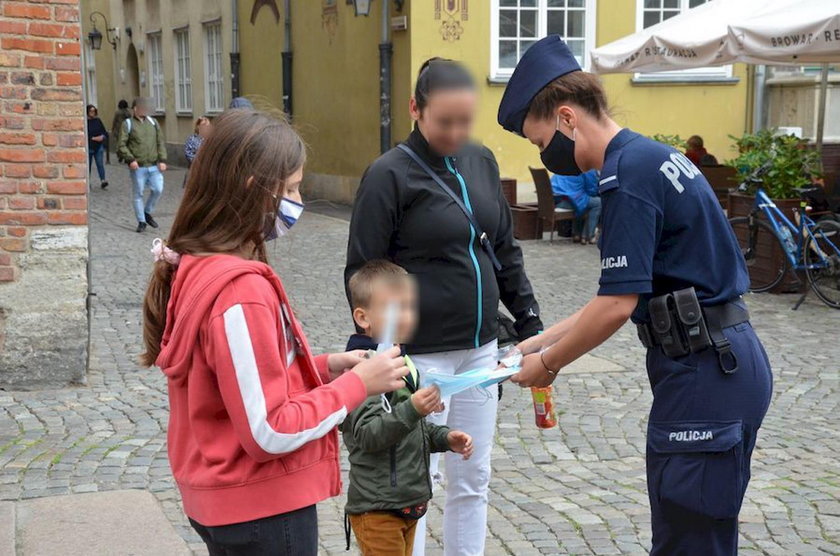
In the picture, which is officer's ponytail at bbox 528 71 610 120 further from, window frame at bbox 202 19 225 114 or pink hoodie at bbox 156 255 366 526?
window frame at bbox 202 19 225 114

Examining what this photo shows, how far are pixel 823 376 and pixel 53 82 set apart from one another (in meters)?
5.09

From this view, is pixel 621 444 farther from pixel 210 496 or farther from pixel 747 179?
pixel 747 179

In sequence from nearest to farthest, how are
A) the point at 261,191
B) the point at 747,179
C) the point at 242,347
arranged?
the point at 242,347
the point at 261,191
the point at 747,179

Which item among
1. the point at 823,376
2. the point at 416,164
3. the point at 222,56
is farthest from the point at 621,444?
the point at 222,56

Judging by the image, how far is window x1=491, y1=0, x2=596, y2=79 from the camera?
1625 cm

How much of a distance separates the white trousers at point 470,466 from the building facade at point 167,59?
61.9 ft

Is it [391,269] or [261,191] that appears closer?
[261,191]

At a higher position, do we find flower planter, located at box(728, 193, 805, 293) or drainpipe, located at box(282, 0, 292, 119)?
drainpipe, located at box(282, 0, 292, 119)

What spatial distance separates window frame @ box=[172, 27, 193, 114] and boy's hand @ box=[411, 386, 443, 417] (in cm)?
2513

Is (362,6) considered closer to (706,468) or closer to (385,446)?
(385,446)

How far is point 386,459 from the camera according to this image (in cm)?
323

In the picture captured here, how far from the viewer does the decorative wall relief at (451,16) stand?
15.9 meters

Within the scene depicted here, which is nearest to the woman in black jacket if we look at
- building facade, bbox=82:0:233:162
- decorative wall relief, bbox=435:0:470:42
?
decorative wall relief, bbox=435:0:470:42

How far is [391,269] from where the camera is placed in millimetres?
3273
